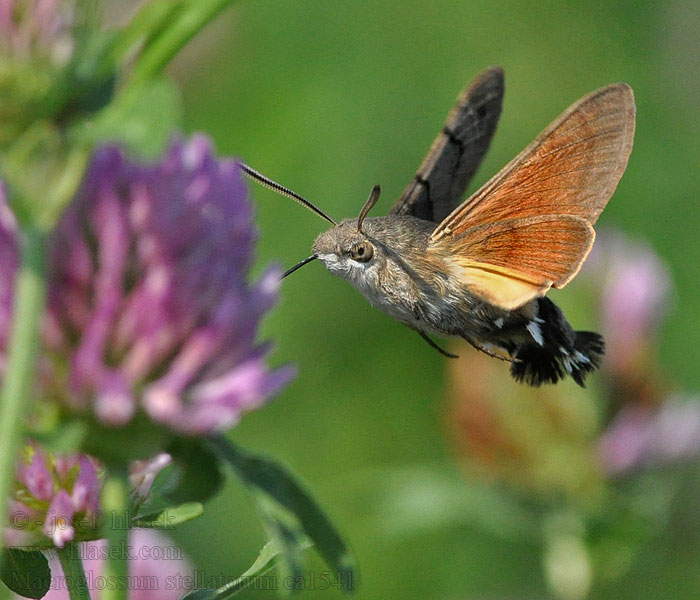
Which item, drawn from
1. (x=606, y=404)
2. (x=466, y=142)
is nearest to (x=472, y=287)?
(x=466, y=142)

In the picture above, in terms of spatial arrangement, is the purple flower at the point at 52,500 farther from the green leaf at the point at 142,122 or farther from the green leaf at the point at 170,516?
the green leaf at the point at 142,122

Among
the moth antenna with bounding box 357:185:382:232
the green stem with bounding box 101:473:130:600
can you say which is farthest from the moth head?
the green stem with bounding box 101:473:130:600

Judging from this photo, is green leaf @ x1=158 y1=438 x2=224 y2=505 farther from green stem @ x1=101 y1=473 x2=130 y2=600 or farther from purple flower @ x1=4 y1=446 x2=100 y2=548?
purple flower @ x1=4 y1=446 x2=100 y2=548

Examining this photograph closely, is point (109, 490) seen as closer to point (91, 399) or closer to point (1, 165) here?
point (91, 399)

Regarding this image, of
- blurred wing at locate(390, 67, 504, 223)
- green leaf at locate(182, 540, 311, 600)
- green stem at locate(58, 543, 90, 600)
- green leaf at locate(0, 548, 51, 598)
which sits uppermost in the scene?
blurred wing at locate(390, 67, 504, 223)

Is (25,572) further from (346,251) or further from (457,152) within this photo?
(457,152)
